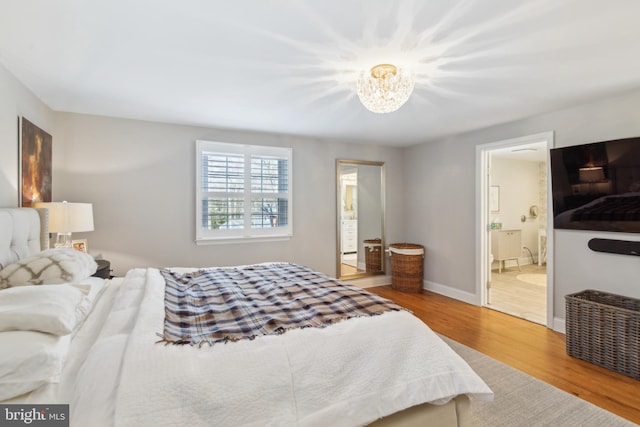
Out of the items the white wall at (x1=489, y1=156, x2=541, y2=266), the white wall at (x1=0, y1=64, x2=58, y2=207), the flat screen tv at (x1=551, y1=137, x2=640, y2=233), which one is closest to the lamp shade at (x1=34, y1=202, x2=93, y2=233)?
the white wall at (x1=0, y1=64, x2=58, y2=207)

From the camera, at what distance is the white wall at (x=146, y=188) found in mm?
3381

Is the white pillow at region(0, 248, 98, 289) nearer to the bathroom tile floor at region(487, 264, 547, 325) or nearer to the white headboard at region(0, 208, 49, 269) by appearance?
the white headboard at region(0, 208, 49, 269)

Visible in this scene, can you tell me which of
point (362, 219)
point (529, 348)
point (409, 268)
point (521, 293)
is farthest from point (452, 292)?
point (362, 219)

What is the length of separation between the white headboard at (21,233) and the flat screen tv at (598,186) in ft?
15.6

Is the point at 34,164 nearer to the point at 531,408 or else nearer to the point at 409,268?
the point at 531,408

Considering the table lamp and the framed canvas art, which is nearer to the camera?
the framed canvas art

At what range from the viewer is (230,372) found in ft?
3.85

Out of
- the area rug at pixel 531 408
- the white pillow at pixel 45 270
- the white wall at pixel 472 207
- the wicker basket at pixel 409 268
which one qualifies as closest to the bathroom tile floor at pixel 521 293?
the white wall at pixel 472 207

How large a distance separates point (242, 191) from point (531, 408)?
11.9 feet

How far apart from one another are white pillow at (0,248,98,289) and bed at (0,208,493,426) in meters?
0.02

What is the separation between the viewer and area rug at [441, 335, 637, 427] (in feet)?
6.27

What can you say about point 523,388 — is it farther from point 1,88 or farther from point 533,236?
point 533,236

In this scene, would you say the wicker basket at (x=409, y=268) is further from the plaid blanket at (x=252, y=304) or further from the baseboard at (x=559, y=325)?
the plaid blanket at (x=252, y=304)

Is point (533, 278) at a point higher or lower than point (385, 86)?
lower
